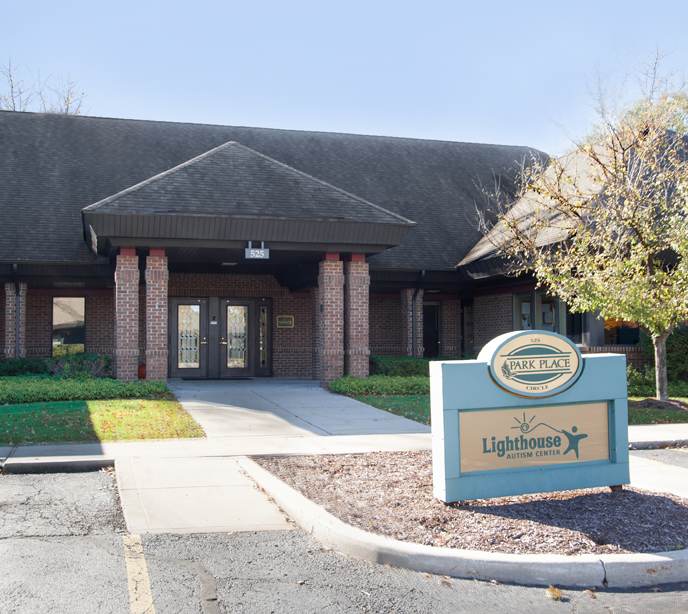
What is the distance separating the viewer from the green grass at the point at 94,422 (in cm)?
932

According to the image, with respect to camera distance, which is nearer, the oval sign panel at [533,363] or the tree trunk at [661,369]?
the oval sign panel at [533,363]

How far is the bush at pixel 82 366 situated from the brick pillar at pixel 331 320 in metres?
5.33

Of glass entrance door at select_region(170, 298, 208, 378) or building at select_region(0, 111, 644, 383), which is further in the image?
glass entrance door at select_region(170, 298, 208, 378)

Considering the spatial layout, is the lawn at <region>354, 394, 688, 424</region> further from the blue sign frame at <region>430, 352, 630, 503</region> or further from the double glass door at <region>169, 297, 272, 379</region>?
the double glass door at <region>169, 297, 272, 379</region>

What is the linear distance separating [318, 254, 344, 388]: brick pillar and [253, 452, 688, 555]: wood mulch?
8597mm

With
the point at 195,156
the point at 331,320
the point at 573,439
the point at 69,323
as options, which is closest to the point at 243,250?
the point at 331,320

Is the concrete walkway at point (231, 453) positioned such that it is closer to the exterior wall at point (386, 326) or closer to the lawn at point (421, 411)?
the lawn at point (421, 411)

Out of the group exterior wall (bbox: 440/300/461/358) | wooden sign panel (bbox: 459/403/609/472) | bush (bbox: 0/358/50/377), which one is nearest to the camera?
wooden sign panel (bbox: 459/403/609/472)

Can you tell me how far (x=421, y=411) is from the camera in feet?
39.9

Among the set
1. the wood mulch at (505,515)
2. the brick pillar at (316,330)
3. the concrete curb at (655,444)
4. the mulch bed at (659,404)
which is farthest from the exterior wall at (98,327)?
the concrete curb at (655,444)

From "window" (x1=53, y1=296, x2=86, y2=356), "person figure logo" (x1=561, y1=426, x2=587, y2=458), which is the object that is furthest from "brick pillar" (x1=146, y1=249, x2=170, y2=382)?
"person figure logo" (x1=561, y1=426, x2=587, y2=458)

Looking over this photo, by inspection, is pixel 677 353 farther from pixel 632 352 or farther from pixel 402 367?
pixel 402 367

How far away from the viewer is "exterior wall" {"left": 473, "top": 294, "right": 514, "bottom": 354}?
64.2 feet

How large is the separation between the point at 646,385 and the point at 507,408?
39.0ft
